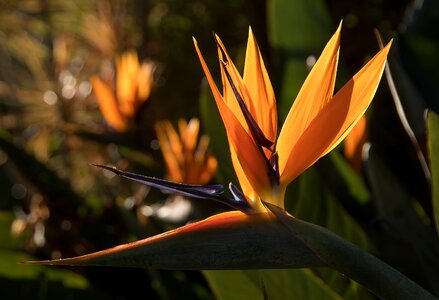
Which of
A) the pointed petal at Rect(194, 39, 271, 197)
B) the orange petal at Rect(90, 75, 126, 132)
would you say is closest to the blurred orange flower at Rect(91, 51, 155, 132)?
the orange petal at Rect(90, 75, 126, 132)

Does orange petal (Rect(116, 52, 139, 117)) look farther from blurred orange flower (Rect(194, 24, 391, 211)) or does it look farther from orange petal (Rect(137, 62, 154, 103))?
blurred orange flower (Rect(194, 24, 391, 211))

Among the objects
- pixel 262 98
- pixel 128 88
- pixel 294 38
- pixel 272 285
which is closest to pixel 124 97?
pixel 128 88

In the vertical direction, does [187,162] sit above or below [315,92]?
below

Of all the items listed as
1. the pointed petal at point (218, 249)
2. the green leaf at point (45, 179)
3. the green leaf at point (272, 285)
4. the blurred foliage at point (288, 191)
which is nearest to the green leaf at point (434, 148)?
the blurred foliage at point (288, 191)

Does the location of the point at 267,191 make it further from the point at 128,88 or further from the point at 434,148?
the point at 128,88

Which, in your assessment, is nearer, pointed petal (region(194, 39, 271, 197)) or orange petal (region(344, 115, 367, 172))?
pointed petal (region(194, 39, 271, 197))

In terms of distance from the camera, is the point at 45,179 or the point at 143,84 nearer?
the point at 45,179
